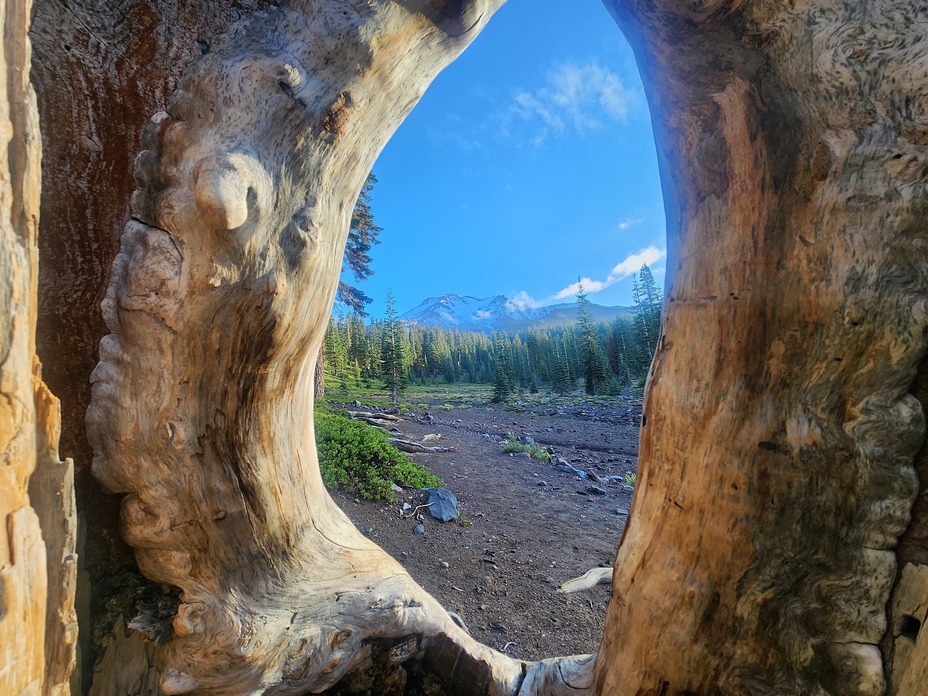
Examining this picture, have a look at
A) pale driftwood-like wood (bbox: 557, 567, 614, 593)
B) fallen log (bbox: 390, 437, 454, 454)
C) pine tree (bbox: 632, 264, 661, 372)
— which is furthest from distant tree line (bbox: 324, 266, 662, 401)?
pale driftwood-like wood (bbox: 557, 567, 614, 593)

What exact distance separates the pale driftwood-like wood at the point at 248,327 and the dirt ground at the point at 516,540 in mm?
2524

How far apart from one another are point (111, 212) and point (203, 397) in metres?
0.73

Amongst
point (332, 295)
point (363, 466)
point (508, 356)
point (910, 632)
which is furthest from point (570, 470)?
point (508, 356)

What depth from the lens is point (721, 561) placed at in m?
1.22

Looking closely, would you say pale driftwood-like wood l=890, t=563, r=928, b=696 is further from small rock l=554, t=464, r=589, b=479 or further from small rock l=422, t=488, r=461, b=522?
small rock l=554, t=464, r=589, b=479

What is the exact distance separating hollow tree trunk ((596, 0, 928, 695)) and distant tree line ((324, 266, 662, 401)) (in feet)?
59.8

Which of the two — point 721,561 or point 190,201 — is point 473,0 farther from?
point 721,561

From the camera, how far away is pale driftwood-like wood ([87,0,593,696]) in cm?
116

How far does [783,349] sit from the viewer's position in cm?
118

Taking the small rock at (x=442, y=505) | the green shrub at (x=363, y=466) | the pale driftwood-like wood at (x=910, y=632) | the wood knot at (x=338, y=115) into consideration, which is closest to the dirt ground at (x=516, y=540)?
the small rock at (x=442, y=505)

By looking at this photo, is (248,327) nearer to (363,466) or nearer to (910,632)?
(910,632)

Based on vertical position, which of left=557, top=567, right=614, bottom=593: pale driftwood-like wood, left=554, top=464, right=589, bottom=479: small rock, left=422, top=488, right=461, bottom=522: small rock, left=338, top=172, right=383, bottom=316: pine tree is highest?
left=338, top=172, right=383, bottom=316: pine tree

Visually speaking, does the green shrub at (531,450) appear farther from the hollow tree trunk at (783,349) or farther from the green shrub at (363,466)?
the hollow tree trunk at (783,349)

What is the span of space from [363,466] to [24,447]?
241 inches
